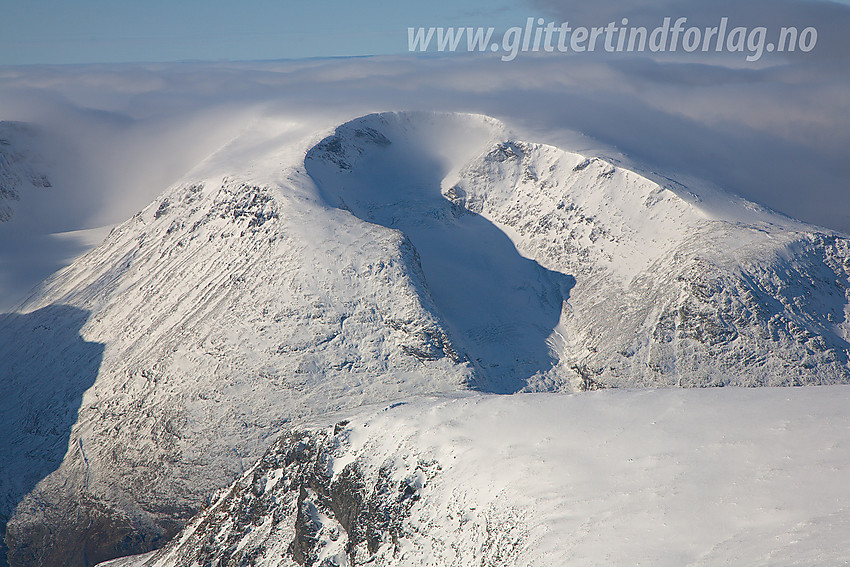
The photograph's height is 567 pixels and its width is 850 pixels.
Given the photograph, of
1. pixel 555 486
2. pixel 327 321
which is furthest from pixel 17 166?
pixel 555 486

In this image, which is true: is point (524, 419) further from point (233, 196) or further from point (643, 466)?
point (233, 196)

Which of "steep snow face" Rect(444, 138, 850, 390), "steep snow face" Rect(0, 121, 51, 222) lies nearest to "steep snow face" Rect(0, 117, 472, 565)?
"steep snow face" Rect(444, 138, 850, 390)

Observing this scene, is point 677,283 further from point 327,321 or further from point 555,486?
point 555,486

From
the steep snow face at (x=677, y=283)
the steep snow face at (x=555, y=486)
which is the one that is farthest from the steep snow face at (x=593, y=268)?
the steep snow face at (x=555, y=486)

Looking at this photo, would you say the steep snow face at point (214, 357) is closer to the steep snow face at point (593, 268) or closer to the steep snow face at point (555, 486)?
the steep snow face at point (593, 268)

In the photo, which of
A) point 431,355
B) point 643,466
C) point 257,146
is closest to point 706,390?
point 643,466

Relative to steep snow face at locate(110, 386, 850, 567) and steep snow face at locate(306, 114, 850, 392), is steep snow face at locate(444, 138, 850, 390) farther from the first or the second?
steep snow face at locate(110, 386, 850, 567)
